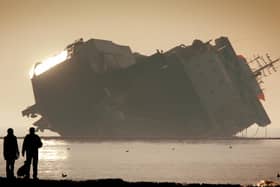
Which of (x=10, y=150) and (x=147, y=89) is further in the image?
(x=147, y=89)

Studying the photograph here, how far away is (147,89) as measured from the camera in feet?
554

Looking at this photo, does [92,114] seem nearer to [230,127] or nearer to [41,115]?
[41,115]

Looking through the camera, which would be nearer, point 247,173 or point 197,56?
point 247,173

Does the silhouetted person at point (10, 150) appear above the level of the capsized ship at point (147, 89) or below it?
below

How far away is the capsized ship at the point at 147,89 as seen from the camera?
516 ft

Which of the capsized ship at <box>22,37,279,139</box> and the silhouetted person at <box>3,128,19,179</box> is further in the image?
the capsized ship at <box>22,37,279,139</box>

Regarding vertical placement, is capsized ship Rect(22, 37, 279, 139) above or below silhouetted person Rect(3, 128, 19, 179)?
above

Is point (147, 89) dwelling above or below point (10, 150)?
above

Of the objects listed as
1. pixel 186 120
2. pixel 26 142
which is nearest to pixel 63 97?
pixel 186 120

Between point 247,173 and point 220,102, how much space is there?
2583 inches

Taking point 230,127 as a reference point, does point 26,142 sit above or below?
below

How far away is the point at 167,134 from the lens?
18312 cm

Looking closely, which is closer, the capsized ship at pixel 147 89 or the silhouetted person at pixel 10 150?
the silhouetted person at pixel 10 150

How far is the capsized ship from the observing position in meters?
157
